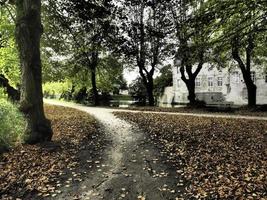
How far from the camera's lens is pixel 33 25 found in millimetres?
14023

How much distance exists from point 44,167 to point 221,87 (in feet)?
157

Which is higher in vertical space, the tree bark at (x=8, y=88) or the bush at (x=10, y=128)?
the tree bark at (x=8, y=88)

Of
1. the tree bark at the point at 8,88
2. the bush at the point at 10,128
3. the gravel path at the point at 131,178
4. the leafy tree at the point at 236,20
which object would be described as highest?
the leafy tree at the point at 236,20

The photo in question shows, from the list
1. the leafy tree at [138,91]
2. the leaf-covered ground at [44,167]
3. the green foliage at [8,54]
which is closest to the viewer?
the leaf-covered ground at [44,167]

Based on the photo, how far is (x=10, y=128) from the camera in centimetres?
1458

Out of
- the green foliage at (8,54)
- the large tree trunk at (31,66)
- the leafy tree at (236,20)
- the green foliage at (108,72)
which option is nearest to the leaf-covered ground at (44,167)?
the large tree trunk at (31,66)

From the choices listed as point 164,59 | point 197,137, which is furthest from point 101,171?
point 164,59

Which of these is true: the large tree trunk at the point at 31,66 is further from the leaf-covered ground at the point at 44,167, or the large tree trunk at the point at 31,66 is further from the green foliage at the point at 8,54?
the green foliage at the point at 8,54

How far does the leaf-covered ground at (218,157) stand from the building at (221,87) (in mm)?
32484

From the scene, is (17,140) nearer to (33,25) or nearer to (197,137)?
(33,25)

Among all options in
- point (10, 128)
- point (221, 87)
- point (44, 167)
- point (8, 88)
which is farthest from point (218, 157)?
point (221, 87)

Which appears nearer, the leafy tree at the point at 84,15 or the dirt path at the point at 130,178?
the dirt path at the point at 130,178

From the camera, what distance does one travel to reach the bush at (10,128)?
43.9ft

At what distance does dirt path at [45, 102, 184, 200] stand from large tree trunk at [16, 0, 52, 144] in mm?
3169
